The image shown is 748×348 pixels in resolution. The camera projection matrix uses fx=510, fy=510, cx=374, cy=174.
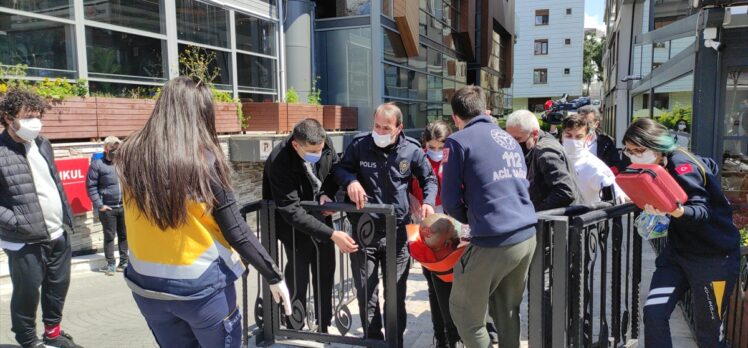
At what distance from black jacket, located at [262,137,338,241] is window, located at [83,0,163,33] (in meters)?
7.32

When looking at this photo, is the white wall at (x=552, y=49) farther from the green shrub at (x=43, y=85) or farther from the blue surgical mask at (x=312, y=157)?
the blue surgical mask at (x=312, y=157)

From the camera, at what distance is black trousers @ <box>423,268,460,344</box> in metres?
3.43

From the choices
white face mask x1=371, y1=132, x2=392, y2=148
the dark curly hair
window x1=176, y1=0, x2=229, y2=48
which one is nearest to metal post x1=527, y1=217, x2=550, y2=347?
white face mask x1=371, y1=132, x2=392, y2=148

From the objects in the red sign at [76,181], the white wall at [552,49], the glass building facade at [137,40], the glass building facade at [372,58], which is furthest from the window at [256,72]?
the white wall at [552,49]

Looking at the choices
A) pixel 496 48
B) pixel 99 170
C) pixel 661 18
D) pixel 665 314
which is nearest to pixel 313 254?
pixel 665 314

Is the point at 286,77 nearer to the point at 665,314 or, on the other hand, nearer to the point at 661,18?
the point at 661,18

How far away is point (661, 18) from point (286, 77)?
8.76m

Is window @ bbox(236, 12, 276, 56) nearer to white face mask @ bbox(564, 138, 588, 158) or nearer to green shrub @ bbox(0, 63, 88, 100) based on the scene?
green shrub @ bbox(0, 63, 88, 100)

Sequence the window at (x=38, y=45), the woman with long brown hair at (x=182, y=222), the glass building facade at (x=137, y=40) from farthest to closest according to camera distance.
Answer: the glass building facade at (x=137, y=40), the window at (x=38, y=45), the woman with long brown hair at (x=182, y=222)

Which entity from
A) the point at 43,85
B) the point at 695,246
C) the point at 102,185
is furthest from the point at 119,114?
the point at 695,246

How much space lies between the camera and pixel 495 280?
285cm

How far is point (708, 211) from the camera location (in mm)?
2896

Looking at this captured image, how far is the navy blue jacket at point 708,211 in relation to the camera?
116 inches

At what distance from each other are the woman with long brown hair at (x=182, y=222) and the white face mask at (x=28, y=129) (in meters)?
2.21
